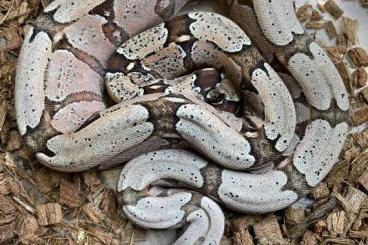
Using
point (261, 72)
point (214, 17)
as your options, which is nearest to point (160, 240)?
point (261, 72)

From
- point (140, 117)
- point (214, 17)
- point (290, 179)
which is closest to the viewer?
point (140, 117)

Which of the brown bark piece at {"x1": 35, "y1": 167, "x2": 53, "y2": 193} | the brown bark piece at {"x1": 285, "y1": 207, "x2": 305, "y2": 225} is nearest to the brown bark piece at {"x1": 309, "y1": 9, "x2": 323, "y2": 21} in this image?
the brown bark piece at {"x1": 285, "y1": 207, "x2": 305, "y2": 225}

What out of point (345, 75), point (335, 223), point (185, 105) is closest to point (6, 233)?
point (185, 105)

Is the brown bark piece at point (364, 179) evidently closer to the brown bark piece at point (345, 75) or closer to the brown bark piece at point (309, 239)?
the brown bark piece at point (309, 239)

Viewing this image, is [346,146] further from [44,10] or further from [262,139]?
[44,10]

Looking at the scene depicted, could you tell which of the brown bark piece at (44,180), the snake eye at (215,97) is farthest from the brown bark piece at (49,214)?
the snake eye at (215,97)

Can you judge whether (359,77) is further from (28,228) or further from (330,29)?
(28,228)
